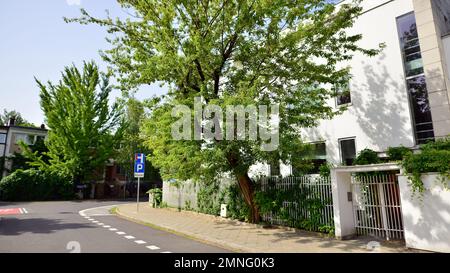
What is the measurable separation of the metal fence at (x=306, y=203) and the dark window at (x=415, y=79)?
488 cm

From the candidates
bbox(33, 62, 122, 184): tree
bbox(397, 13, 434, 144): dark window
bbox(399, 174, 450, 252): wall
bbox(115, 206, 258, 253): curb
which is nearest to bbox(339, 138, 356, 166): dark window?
bbox(397, 13, 434, 144): dark window

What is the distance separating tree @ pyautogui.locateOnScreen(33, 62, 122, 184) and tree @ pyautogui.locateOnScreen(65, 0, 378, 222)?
20.2 metres

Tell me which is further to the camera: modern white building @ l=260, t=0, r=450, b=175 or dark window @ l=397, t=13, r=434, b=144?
dark window @ l=397, t=13, r=434, b=144

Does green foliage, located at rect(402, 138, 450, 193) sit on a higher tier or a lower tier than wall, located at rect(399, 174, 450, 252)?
higher

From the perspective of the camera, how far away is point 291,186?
411 inches

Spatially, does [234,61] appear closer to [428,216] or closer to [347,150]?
[347,150]

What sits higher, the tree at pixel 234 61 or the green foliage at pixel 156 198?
the tree at pixel 234 61

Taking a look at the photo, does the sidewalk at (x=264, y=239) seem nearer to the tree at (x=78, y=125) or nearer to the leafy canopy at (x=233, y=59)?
the leafy canopy at (x=233, y=59)

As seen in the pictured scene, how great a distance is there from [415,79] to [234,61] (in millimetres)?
7547

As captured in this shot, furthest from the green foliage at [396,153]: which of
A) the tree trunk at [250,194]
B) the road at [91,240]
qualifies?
the road at [91,240]

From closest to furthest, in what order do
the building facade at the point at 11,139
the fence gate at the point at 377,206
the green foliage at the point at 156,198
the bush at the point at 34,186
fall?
the fence gate at the point at 377,206
the green foliage at the point at 156,198
the bush at the point at 34,186
the building facade at the point at 11,139

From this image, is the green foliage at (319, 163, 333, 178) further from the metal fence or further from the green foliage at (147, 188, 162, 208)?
the green foliage at (147, 188, 162, 208)

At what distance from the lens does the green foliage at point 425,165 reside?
6.48 meters

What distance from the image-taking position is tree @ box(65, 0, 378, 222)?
945 cm
